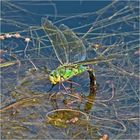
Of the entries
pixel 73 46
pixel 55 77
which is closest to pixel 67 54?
pixel 73 46

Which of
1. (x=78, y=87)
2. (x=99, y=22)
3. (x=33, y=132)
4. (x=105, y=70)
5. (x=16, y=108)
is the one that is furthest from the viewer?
(x=99, y=22)

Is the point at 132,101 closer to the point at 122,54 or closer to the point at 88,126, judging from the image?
the point at 88,126

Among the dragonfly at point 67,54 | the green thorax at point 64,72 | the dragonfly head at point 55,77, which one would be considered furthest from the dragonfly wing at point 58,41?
the dragonfly head at point 55,77

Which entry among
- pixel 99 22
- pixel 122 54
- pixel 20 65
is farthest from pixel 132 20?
pixel 20 65

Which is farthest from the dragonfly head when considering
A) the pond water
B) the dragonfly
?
the pond water

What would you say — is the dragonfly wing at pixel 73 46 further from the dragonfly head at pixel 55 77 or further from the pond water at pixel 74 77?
the dragonfly head at pixel 55 77

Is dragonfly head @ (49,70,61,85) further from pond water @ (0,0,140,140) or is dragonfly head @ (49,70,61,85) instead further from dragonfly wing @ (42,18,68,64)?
dragonfly wing @ (42,18,68,64)
